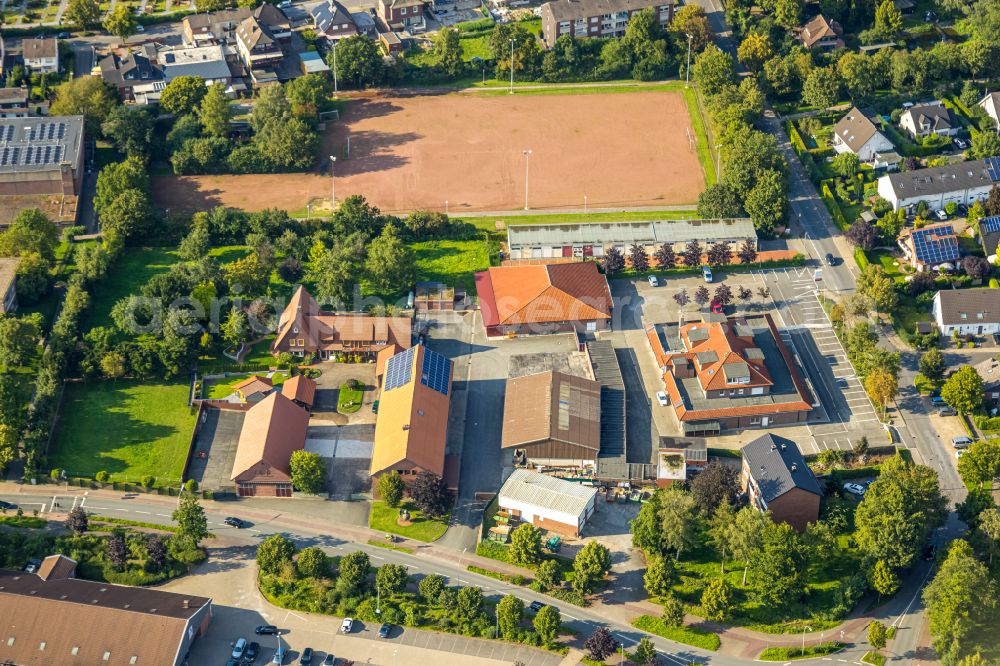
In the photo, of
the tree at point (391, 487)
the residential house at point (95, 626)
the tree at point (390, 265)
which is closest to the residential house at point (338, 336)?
the tree at point (390, 265)

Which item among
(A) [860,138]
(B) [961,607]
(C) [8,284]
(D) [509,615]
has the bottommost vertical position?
(B) [961,607]

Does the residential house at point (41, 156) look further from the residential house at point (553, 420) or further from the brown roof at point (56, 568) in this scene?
the residential house at point (553, 420)

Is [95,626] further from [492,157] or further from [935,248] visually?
[935,248]

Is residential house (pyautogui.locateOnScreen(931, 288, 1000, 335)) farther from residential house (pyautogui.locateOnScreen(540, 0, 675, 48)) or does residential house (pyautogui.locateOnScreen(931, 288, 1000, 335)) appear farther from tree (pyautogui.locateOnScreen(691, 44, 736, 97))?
residential house (pyautogui.locateOnScreen(540, 0, 675, 48))

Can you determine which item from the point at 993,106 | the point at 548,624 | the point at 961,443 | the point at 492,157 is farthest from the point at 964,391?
the point at 492,157

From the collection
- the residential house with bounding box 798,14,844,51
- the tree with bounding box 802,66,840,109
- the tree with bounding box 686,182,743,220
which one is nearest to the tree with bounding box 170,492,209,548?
the tree with bounding box 686,182,743,220

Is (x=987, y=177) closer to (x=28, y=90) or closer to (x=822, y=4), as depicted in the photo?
(x=822, y=4)

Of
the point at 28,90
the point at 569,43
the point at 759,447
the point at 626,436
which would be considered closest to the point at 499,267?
the point at 626,436
